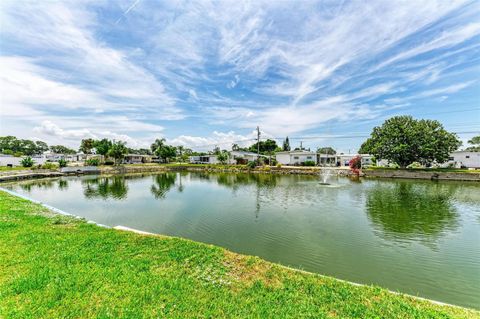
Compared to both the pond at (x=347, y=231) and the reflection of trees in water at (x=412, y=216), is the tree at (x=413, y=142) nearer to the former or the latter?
the pond at (x=347, y=231)

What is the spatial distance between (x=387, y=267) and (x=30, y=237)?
11.1 m

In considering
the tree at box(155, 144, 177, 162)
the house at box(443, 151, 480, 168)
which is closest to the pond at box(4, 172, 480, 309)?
the house at box(443, 151, 480, 168)

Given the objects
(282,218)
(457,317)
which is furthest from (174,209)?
(457,317)

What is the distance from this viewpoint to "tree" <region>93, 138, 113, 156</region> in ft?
200

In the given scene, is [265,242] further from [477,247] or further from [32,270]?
[477,247]

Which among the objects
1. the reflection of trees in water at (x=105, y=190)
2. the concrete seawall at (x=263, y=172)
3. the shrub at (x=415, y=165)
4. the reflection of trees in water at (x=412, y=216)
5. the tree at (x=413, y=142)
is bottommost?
the reflection of trees in water at (x=412, y=216)

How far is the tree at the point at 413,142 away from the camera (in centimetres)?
3534

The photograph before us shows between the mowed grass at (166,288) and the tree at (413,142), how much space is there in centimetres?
4056

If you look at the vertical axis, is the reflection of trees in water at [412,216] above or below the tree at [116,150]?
below

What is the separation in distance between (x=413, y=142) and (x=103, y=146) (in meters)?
72.0

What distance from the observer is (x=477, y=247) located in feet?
27.6

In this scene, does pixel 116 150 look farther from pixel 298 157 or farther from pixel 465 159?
pixel 465 159

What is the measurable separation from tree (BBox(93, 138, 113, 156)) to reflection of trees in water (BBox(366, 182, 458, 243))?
65.3 m

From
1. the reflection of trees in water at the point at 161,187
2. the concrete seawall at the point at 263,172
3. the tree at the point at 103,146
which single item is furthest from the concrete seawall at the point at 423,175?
the tree at the point at 103,146
